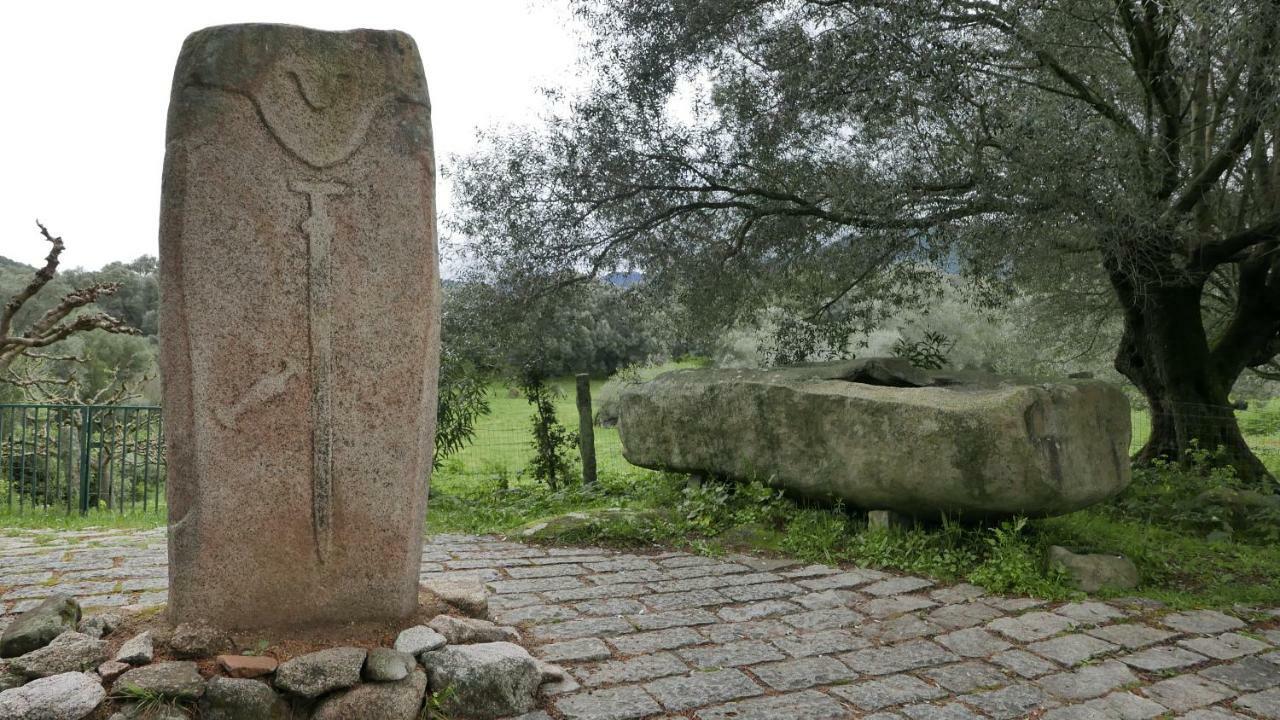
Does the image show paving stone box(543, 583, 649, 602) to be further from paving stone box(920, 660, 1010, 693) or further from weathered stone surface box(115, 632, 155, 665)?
weathered stone surface box(115, 632, 155, 665)

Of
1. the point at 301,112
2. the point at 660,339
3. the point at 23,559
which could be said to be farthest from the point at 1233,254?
the point at 23,559

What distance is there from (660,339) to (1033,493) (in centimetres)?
817

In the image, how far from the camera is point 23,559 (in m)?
6.58

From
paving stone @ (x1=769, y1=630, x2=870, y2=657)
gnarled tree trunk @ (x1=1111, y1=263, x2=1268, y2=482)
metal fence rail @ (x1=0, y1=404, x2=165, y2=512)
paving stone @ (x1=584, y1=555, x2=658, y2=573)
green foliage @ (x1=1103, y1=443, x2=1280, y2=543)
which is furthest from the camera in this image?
metal fence rail @ (x1=0, y1=404, x2=165, y2=512)

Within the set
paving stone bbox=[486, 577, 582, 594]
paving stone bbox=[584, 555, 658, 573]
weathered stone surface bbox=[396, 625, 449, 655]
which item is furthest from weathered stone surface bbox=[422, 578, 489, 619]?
paving stone bbox=[584, 555, 658, 573]

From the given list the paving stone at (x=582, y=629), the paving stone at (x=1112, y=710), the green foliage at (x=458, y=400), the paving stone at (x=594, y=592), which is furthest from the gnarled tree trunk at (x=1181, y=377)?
the paving stone at (x=582, y=629)

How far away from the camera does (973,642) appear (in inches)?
199

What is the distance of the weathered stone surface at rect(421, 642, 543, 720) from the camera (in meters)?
3.91

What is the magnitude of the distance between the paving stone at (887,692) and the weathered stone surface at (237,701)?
2.47 m

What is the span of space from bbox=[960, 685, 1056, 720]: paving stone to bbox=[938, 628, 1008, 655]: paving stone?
469 millimetres

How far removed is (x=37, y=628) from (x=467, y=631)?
1.88m

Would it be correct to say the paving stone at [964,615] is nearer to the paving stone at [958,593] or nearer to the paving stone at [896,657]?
the paving stone at [958,593]

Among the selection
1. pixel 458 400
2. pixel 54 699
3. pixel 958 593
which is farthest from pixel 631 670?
pixel 458 400

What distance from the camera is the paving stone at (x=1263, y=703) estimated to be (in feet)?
13.7
